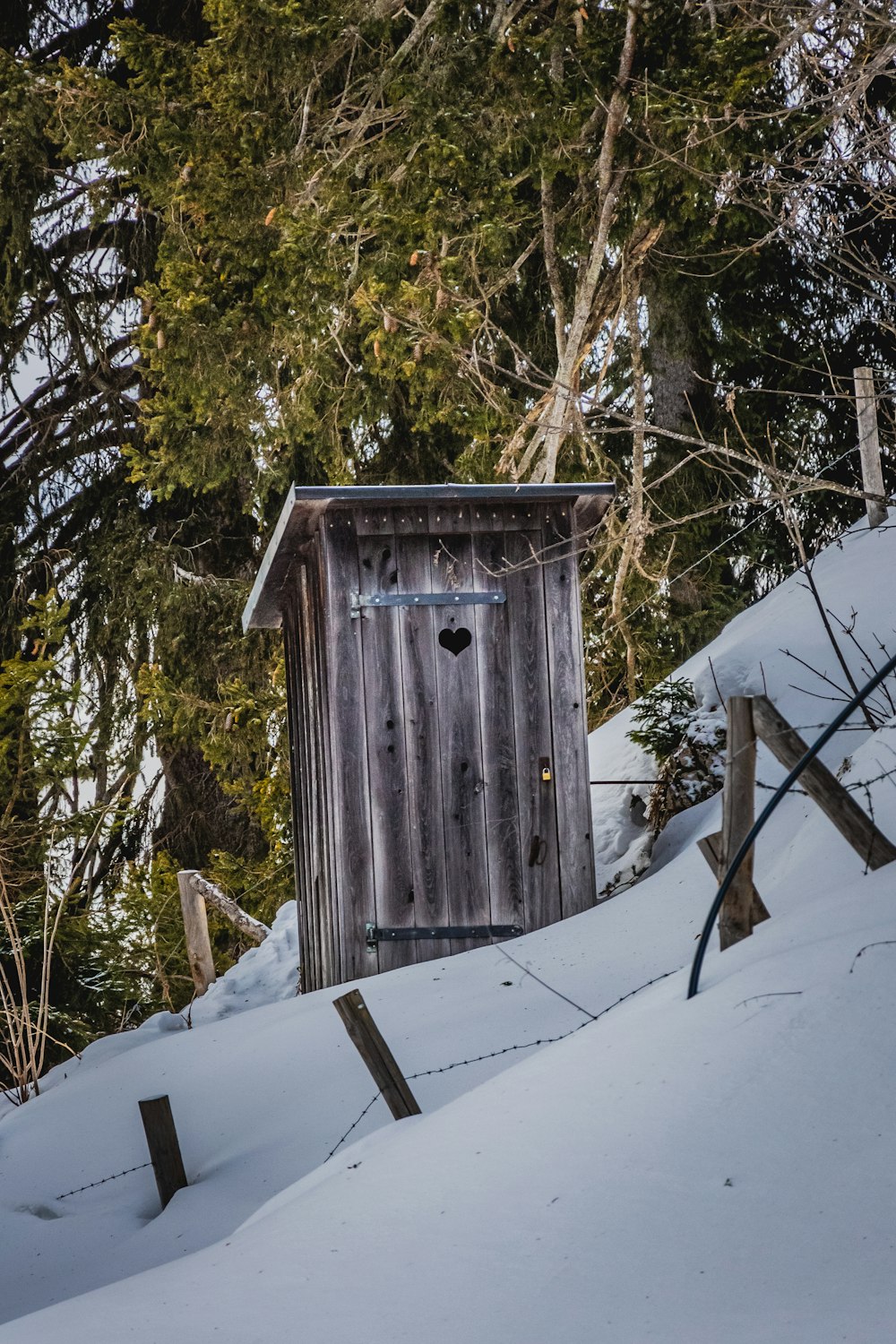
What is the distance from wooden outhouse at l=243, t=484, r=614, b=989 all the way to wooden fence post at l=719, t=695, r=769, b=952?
2.60 metres

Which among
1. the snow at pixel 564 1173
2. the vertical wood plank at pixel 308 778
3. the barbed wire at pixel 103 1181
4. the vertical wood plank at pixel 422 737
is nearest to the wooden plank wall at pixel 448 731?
the vertical wood plank at pixel 422 737

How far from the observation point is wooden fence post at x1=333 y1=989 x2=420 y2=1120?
150 inches

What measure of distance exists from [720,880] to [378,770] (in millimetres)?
2803

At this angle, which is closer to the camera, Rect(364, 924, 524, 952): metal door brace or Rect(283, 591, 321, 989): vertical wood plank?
Rect(364, 924, 524, 952): metal door brace

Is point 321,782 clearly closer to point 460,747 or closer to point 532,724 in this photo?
point 460,747

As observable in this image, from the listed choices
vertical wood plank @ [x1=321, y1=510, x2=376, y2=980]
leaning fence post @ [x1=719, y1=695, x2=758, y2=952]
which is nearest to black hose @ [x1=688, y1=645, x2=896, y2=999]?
leaning fence post @ [x1=719, y1=695, x2=758, y2=952]

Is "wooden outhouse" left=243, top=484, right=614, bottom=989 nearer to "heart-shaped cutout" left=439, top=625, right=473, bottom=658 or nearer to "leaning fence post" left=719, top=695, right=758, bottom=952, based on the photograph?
"heart-shaped cutout" left=439, top=625, right=473, bottom=658

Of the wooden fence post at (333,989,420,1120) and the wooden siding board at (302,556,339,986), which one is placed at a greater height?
the wooden siding board at (302,556,339,986)

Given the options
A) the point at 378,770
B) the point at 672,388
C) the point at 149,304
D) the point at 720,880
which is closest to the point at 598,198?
the point at 672,388

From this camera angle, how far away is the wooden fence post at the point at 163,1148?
14.6ft

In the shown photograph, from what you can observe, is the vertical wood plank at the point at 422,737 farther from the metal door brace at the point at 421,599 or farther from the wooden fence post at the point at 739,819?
the wooden fence post at the point at 739,819

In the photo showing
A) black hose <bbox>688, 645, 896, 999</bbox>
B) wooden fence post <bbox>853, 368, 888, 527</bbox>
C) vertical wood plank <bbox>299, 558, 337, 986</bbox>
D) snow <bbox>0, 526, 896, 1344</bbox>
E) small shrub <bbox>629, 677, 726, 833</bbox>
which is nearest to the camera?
snow <bbox>0, 526, 896, 1344</bbox>

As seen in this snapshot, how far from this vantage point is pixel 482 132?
370 inches

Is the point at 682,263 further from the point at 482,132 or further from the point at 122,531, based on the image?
the point at 122,531
